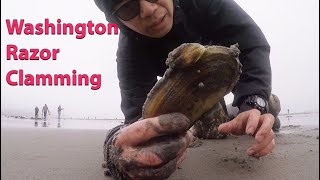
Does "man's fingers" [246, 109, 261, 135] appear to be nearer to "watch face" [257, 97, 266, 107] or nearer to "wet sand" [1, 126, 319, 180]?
"wet sand" [1, 126, 319, 180]

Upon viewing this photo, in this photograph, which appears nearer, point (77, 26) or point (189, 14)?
point (189, 14)

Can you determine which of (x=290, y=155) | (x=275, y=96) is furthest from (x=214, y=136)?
(x=275, y=96)

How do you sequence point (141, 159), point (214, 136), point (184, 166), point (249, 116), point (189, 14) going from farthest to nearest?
1. point (214, 136)
2. point (189, 14)
3. point (184, 166)
4. point (249, 116)
5. point (141, 159)

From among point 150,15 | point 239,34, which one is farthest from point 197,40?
point 150,15

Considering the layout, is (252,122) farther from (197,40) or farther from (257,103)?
(197,40)

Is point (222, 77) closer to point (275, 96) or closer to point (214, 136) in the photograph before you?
point (214, 136)

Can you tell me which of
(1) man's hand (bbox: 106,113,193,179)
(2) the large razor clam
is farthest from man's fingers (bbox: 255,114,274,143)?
(1) man's hand (bbox: 106,113,193,179)

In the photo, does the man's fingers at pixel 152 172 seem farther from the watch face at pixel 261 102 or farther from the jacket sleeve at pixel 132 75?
the jacket sleeve at pixel 132 75
